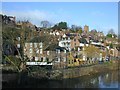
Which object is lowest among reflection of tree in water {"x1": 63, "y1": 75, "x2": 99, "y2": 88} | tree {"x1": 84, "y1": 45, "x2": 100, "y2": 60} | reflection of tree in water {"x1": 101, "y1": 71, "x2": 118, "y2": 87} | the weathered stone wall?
reflection of tree in water {"x1": 101, "y1": 71, "x2": 118, "y2": 87}

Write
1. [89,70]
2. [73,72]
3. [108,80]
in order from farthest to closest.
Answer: [89,70]
[108,80]
[73,72]

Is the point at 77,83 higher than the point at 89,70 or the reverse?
the reverse

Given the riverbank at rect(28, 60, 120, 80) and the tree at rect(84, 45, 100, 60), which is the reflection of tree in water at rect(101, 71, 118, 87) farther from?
the tree at rect(84, 45, 100, 60)

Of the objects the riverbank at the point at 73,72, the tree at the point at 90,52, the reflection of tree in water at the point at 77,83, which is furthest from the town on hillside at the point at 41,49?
the reflection of tree in water at the point at 77,83

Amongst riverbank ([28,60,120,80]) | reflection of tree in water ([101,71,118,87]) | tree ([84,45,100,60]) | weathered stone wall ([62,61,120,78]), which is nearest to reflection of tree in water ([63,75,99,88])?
riverbank ([28,60,120,80])

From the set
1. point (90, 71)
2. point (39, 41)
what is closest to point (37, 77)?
point (39, 41)

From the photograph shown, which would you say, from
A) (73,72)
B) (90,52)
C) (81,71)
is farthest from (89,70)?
(90,52)

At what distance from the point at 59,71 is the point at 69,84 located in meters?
2.28

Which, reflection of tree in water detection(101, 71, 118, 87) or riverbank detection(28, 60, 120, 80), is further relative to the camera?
reflection of tree in water detection(101, 71, 118, 87)

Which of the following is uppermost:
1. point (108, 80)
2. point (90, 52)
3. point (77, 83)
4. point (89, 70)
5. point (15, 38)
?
point (15, 38)

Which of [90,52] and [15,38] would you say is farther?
[90,52]

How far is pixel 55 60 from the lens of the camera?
92.6 ft

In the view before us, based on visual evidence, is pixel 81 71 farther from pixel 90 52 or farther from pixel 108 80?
pixel 90 52

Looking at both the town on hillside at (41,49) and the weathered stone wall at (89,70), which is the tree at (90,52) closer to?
the town on hillside at (41,49)
